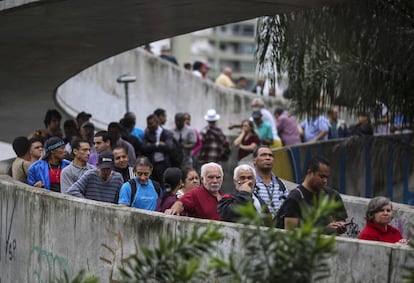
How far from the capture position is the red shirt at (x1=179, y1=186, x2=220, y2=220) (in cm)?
1060

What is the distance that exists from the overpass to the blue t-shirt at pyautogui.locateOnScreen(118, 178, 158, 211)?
4.23 m

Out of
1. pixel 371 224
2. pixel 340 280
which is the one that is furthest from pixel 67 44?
pixel 340 280

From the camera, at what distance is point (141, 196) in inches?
462

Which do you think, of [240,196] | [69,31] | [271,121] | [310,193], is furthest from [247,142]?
[310,193]

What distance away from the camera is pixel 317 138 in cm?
2423

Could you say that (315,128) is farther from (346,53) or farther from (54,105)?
(346,53)

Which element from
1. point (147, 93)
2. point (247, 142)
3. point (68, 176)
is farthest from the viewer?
point (147, 93)

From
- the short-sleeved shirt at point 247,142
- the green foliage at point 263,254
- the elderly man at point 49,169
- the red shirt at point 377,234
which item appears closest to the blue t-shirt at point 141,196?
the elderly man at point 49,169

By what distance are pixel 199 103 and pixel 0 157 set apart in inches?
557

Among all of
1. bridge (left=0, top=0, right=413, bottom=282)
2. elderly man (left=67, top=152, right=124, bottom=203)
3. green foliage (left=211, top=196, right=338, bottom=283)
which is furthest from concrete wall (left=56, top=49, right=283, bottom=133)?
green foliage (left=211, top=196, right=338, bottom=283)

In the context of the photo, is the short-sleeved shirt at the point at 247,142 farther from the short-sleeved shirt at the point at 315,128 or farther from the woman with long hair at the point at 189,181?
the woman with long hair at the point at 189,181

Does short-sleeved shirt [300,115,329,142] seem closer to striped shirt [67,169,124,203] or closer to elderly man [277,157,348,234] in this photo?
striped shirt [67,169,124,203]

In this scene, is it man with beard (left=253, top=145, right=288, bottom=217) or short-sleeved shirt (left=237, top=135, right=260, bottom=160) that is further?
short-sleeved shirt (left=237, top=135, right=260, bottom=160)

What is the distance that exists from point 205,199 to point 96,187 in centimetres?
A: 184
